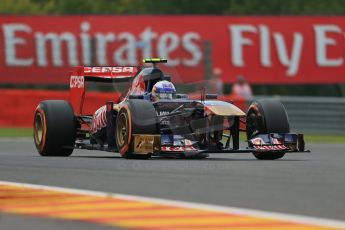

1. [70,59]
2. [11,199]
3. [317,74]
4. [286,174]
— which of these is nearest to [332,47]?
[317,74]

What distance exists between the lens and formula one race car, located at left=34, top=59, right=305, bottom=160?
12.2 m

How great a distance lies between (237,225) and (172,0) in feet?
231

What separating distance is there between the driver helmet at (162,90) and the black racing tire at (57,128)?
128 cm

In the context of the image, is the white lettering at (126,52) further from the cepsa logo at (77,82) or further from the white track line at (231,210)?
the white track line at (231,210)

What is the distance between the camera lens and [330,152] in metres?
15.8

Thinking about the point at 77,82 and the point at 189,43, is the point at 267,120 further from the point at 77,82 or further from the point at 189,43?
the point at 189,43

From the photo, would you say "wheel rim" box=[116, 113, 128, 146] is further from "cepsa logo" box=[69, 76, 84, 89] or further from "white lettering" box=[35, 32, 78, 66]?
"white lettering" box=[35, 32, 78, 66]

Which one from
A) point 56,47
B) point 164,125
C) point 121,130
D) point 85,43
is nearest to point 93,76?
point 121,130

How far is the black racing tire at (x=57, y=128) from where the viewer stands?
13.8 meters

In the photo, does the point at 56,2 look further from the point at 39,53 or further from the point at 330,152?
the point at 330,152

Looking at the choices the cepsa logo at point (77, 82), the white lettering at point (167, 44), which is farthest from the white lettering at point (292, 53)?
the cepsa logo at point (77, 82)

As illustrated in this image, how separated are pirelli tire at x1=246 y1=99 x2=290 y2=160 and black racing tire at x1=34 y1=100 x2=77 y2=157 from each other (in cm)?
239

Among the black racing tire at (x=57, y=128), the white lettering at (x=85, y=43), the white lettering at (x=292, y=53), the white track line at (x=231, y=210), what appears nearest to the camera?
the white track line at (x=231, y=210)

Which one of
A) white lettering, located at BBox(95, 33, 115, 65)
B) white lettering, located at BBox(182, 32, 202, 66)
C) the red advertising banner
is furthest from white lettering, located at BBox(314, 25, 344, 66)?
white lettering, located at BBox(95, 33, 115, 65)
